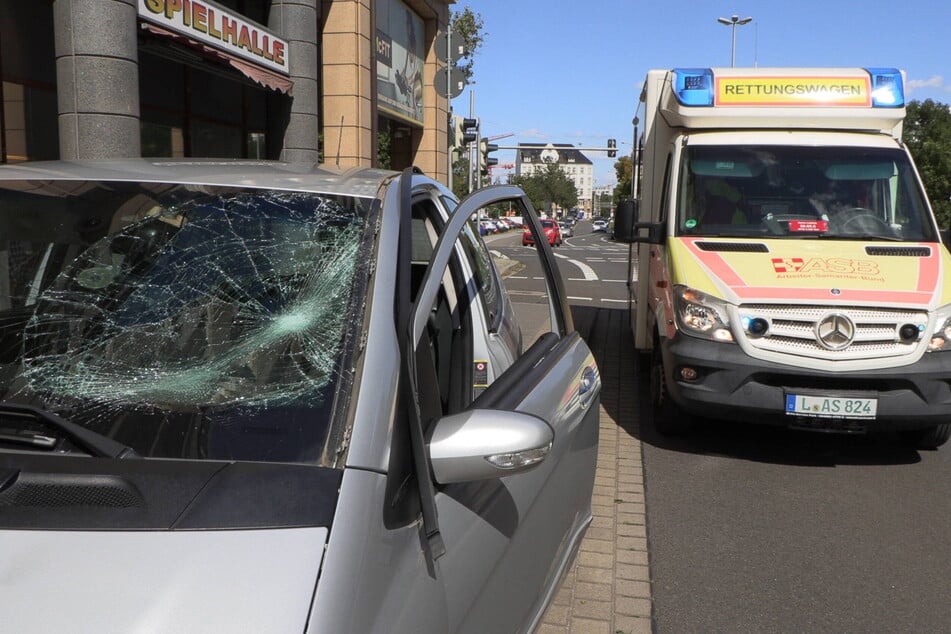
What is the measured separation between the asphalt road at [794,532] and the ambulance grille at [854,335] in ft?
2.63

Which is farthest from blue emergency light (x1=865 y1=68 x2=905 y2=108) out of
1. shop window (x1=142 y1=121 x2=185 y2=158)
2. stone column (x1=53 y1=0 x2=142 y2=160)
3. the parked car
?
the parked car

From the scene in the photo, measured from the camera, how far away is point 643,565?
4219mm

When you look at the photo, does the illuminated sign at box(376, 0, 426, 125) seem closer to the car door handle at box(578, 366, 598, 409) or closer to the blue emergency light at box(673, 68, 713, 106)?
the blue emergency light at box(673, 68, 713, 106)

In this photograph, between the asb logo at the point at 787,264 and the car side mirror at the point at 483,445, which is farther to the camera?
the asb logo at the point at 787,264

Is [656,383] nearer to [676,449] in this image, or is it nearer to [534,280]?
[676,449]

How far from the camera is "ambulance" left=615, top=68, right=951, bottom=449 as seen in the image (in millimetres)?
5625

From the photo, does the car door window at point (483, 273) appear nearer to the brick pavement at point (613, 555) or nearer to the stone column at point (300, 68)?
the brick pavement at point (613, 555)

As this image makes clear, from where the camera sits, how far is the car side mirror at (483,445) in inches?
70.4

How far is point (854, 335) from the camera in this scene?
5613mm

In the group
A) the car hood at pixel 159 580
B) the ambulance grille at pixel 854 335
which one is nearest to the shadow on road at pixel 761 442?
the ambulance grille at pixel 854 335

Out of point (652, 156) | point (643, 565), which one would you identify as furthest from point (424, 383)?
point (652, 156)

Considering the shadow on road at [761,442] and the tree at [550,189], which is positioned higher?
the tree at [550,189]

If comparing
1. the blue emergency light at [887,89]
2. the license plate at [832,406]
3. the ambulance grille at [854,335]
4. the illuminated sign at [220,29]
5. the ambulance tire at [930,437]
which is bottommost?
the ambulance tire at [930,437]

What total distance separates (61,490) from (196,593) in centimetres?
38
